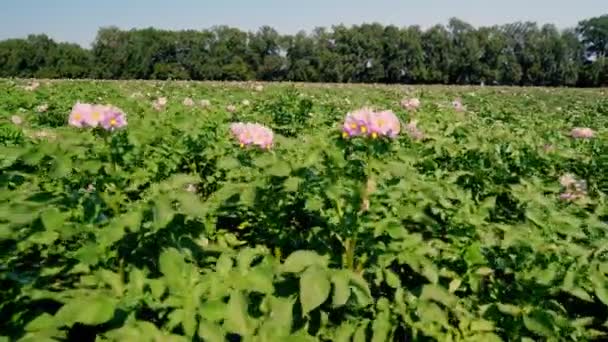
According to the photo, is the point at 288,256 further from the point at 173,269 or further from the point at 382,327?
the point at 173,269

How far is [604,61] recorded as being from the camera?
65188mm

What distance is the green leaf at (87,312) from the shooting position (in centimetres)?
141

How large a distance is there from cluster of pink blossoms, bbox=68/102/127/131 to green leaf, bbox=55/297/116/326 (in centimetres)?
107

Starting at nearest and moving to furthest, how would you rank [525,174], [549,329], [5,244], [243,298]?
[243,298] < [549,329] < [5,244] < [525,174]

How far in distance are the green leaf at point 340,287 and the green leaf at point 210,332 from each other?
40 cm

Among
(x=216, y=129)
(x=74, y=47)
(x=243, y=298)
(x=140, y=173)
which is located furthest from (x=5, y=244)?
(x=74, y=47)

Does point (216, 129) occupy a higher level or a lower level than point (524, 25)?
lower

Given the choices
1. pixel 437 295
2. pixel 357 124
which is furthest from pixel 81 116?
pixel 437 295

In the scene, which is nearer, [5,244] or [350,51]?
[5,244]

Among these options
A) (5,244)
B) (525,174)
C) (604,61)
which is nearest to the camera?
(5,244)

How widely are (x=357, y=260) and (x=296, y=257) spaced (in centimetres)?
49

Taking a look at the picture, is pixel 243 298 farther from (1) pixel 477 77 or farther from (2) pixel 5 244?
(1) pixel 477 77

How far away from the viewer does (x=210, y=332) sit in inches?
59.1

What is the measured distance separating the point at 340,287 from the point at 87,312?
2.53ft
